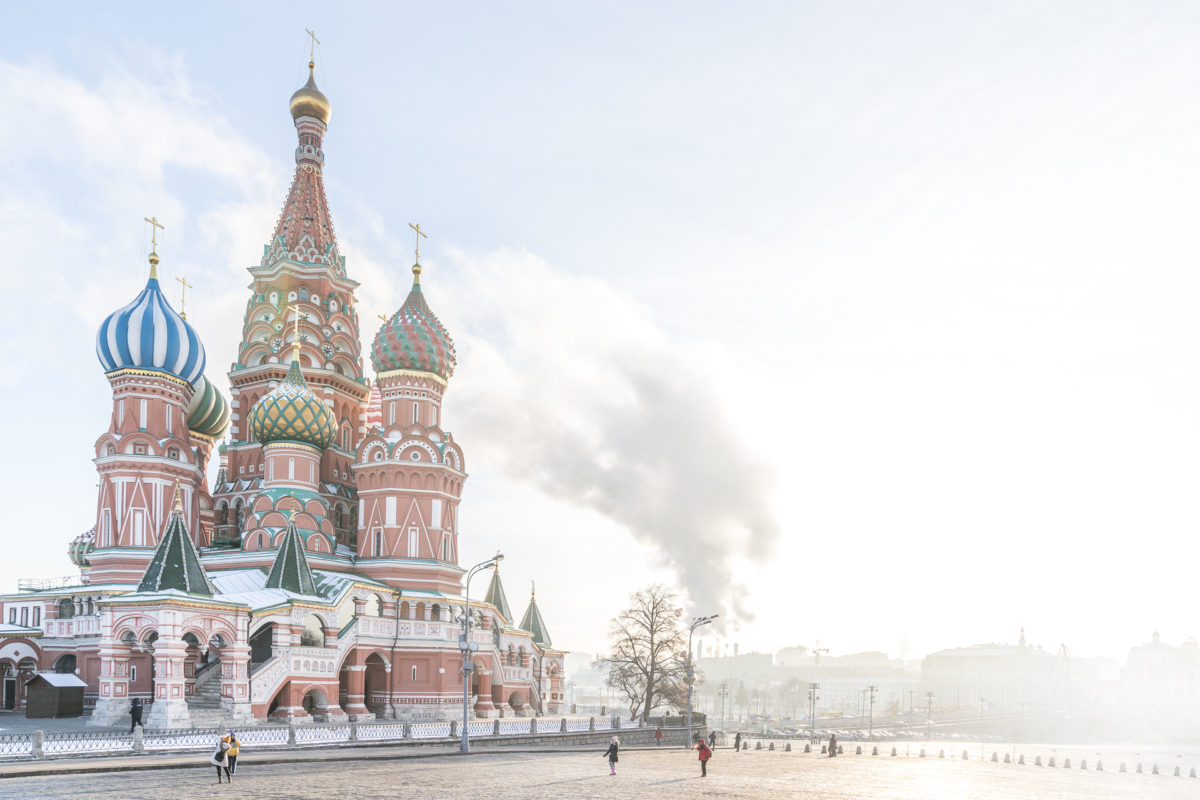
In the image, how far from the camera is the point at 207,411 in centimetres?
5525

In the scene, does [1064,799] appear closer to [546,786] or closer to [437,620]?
[546,786]

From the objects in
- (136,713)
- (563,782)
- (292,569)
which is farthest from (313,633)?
(563,782)

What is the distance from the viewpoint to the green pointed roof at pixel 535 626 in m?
58.8

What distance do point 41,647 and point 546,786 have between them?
3376 centimetres

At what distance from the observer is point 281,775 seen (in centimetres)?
2397

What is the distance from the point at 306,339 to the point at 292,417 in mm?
7369

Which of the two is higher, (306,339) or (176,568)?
(306,339)

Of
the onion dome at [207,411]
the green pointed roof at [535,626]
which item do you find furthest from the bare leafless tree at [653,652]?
the onion dome at [207,411]

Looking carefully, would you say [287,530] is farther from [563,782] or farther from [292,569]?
[563,782]

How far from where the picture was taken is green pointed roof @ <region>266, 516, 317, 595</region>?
4175cm

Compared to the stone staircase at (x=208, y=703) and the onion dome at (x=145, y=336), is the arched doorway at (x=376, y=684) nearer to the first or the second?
the stone staircase at (x=208, y=703)

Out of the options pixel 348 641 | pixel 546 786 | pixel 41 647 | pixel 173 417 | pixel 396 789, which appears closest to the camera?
pixel 396 789

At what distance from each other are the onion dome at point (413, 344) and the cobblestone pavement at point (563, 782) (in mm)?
22919

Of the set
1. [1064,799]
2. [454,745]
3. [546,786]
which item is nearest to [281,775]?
[546,786]
